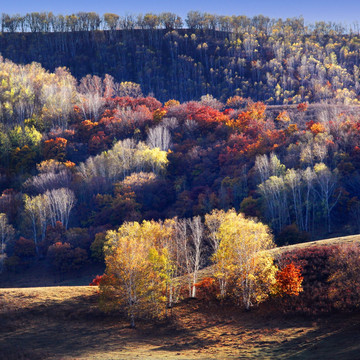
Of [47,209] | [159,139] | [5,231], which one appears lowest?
[5,231]

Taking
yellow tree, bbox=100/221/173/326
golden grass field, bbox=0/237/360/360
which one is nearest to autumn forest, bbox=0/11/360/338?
yellow tree, bbox=100/221/173/326

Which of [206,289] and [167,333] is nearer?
[167,333]

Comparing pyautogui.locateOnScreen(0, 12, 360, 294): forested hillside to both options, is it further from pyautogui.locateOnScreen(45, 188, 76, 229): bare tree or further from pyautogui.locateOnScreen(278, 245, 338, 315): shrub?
pyautogui.locateOnScreen(278, 245, 338, 315): shrub

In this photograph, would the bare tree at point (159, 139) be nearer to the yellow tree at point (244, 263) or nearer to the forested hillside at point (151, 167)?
the forested hillside at point (151, 167)

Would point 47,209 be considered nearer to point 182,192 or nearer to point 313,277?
point 182,192

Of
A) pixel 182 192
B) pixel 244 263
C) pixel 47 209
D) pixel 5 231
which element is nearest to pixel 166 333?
pixel 244 263

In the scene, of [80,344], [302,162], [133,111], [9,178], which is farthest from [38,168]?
[80,344]

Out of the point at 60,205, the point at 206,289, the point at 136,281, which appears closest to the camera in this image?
the point at 136,281
